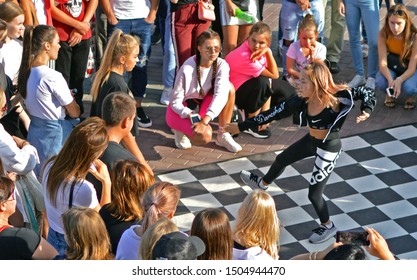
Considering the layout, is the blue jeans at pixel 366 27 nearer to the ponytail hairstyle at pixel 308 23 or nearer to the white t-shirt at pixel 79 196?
the ponytail hairstyle at pixel 308 23

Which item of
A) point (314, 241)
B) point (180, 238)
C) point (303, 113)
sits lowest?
point (314, 241)

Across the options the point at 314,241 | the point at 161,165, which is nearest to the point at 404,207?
the point at 314,241

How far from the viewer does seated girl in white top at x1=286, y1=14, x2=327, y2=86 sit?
30.3 ft

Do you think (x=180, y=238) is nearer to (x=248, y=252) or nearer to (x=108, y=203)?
(x=248, y=252)

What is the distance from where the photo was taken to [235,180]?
8289mm

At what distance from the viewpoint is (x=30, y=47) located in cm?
726

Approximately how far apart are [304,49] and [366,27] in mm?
920

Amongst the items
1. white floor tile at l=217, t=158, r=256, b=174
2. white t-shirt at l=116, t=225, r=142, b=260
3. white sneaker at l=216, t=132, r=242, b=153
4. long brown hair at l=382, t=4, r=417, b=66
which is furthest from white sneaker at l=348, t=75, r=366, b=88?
white t-shirt at l=116, t=225, r=142, b=260

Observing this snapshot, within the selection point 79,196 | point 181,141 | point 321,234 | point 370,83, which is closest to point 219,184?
point 181,141

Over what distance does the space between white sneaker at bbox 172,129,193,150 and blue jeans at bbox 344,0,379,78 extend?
226 cm

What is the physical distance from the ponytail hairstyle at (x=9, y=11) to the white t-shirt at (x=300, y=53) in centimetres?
282

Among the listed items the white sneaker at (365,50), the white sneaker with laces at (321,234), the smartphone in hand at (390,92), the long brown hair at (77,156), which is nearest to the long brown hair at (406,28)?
the smartphone in hand at (390,92)

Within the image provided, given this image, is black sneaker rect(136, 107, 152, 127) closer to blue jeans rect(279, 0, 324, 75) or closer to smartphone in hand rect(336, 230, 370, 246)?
blue jeans rect(279, 0, 324, 75)

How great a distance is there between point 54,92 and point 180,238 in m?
2.75
